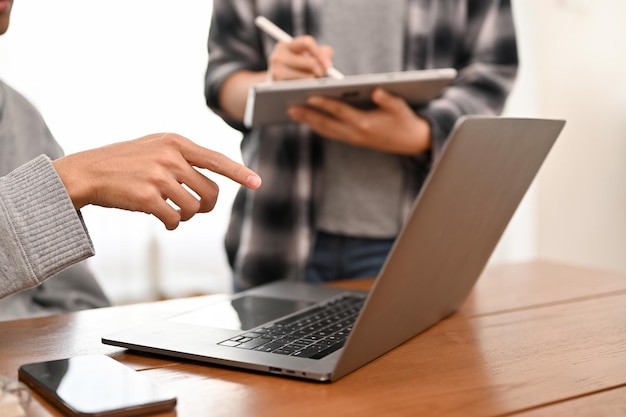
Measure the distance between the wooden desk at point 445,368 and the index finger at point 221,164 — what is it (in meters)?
0.17

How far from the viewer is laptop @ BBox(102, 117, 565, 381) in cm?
61

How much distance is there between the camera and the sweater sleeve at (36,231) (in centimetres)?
67

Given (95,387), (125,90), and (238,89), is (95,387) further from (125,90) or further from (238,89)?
(125,90)

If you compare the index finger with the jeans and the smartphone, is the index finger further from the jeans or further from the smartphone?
the jeans

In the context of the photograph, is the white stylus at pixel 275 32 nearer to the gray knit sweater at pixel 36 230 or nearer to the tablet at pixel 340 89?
the tablet at pixel 340 89

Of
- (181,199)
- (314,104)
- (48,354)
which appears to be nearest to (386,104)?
(314,104)

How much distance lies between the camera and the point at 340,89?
1.08m

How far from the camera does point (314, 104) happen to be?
116 centimetres

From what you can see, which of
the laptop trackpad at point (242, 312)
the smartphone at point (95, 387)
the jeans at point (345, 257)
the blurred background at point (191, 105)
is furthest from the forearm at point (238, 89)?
the blurred background at point (191, 105)

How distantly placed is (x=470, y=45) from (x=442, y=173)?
83 centimetres

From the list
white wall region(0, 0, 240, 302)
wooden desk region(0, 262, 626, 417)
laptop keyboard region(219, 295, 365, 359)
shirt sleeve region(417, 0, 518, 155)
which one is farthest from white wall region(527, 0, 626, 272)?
laptop keyboard region(219, 295, 365, 359)

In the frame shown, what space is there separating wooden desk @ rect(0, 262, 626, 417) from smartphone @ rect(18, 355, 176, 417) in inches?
0.7

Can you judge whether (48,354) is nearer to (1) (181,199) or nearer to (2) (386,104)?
(1) (181,199)

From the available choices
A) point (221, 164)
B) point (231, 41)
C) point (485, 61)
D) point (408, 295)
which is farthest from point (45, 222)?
point (485, 61)
